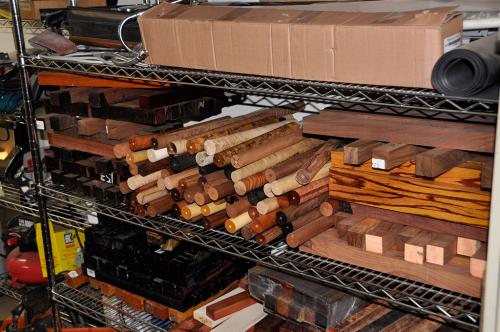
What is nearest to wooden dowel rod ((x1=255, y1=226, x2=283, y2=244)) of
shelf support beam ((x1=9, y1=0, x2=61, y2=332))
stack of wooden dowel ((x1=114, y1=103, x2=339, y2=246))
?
stack of wooden dowel ((x1=114, y1=103, x2=339, y2=246))

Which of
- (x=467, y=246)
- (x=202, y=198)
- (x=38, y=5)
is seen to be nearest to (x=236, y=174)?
(x=202, y=198)

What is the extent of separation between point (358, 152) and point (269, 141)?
367 millimetres

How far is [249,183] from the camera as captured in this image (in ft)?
4.91

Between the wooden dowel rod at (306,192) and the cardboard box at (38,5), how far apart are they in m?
1.21

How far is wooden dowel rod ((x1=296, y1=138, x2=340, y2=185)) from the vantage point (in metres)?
1.45

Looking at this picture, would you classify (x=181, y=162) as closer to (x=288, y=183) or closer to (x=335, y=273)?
(x=288, y=183)

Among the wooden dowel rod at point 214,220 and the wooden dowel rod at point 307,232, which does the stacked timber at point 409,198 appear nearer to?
the wooden dowel rod at point 307,232

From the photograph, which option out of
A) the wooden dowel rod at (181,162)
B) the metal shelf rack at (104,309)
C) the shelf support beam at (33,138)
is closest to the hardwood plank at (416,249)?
the wooden dowel rod at (181,162)

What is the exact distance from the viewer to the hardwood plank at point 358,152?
1306 millimetres

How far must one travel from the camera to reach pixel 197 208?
5.36 feet

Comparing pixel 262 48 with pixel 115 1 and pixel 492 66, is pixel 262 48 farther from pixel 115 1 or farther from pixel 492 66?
pixel 115 1

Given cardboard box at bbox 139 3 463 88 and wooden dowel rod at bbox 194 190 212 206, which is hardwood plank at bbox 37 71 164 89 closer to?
cardboard box at bbox 139 3 463 88

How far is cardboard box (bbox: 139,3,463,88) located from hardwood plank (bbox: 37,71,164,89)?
287mm

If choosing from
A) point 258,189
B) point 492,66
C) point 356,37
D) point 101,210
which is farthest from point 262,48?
point 101,210
